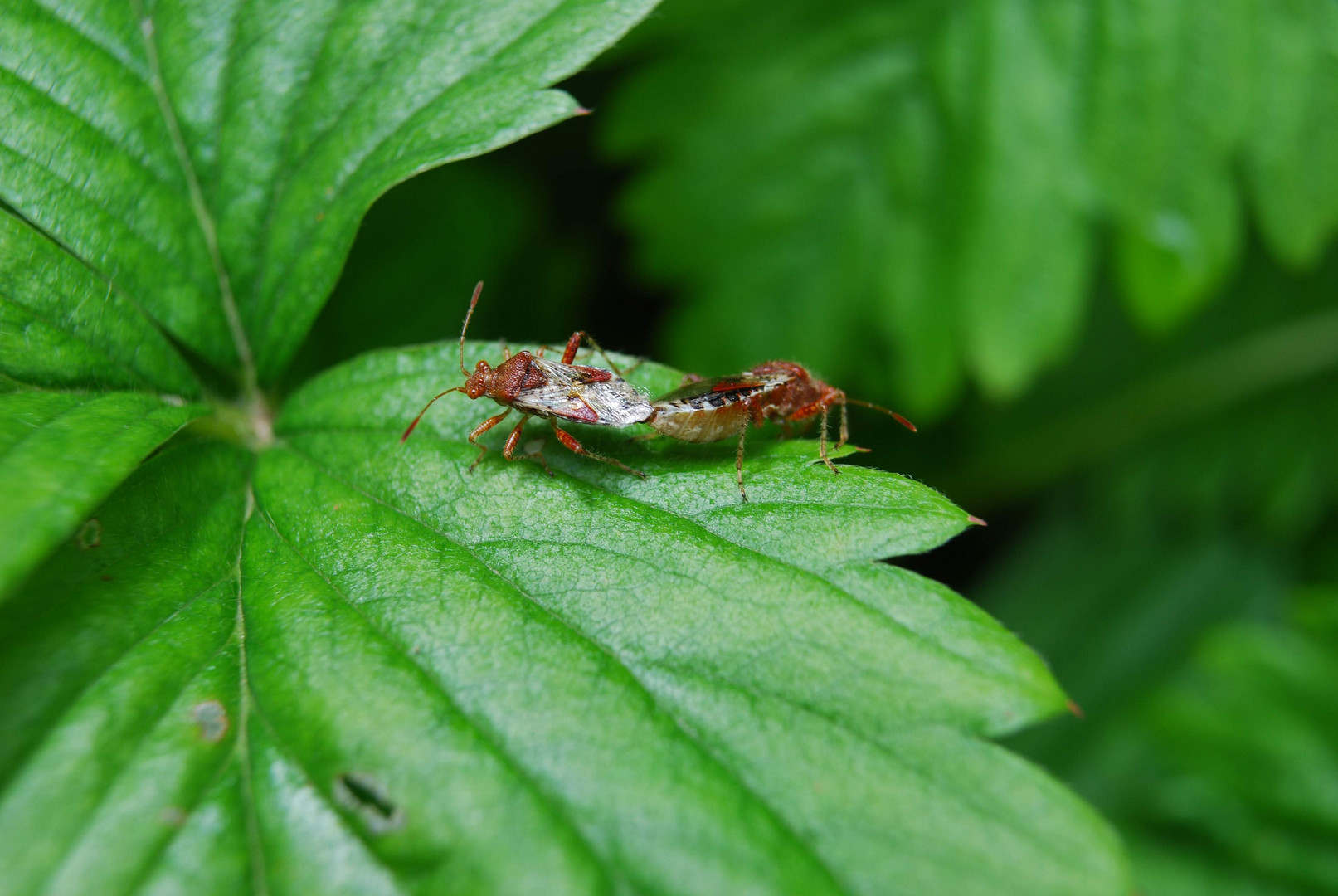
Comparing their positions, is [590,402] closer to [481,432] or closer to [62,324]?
[481,432]

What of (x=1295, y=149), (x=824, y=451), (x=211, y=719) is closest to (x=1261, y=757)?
(x=1295, y=149)

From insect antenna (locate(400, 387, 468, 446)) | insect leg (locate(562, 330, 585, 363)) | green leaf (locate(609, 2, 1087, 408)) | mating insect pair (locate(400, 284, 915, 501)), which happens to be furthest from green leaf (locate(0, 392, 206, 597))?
green leaf (locate(609, 2, 1087, 408))

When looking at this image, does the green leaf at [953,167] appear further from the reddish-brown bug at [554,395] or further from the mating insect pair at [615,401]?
the reddish-brown bug at [554,395]

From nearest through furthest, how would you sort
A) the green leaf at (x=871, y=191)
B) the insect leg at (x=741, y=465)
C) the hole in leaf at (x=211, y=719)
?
the hole in leaf at (x=211, y=719)
the insect leg at (x=741, y=465)
the green leaf at (x=871, y=191)

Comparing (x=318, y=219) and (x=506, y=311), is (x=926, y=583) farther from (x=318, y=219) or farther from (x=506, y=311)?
(x=506, y=311)

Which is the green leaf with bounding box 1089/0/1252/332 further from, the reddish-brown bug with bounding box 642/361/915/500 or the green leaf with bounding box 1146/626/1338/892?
the reddish-brown bug with bounding box 642/361/915/500

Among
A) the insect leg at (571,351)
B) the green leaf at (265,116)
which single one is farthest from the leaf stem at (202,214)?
the insect leg at (571,351)
